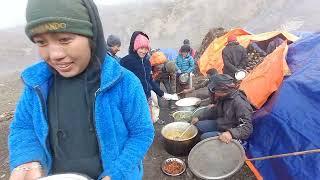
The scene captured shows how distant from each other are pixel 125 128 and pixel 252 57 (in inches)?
271

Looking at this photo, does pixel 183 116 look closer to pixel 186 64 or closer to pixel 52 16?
pixel 186 64

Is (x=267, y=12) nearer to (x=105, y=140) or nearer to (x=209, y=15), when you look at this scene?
(x=209, y=15)

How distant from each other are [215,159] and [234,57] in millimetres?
3937

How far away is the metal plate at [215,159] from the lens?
12.7 ft

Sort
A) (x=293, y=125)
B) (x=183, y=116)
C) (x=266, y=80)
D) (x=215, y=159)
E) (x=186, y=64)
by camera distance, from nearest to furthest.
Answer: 1. (x=293, y=125)
2. (x=215, y=159)
3. (x=266, y=80)
4. (x=183, y=116)
5. (x=186, y=64)

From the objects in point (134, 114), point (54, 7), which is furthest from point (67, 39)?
point (134, 114)

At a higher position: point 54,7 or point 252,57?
point 54,7

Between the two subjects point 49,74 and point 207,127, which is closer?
point 49,74

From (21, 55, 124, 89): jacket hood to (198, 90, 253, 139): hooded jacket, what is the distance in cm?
293

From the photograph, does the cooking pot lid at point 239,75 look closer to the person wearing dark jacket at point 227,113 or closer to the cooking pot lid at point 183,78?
the cooking pot lid at point 183,78

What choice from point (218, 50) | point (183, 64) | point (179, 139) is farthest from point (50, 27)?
point (218, 50)

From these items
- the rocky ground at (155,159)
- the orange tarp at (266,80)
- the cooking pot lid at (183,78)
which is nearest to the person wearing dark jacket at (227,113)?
the orange tarp at (266,80)

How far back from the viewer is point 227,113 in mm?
4621

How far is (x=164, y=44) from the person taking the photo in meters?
22.9
